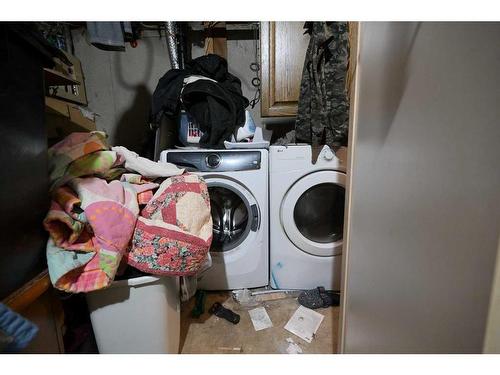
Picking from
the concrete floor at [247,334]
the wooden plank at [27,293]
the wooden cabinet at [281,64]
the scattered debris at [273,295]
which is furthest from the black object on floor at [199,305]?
the wooden cabinet at [281,64]

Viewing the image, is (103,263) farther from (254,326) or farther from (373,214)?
(254,326)

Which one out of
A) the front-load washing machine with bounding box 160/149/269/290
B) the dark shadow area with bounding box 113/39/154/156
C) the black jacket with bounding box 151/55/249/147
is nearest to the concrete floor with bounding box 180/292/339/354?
the front-load washing machine with bounding box 160/149/269/290

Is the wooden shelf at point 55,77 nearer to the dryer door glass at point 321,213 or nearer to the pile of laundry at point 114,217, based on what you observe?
the pile of laundry at point 114,217

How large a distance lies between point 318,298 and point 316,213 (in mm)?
465

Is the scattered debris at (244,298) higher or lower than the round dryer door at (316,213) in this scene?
lower

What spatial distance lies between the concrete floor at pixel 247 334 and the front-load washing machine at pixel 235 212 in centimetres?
16

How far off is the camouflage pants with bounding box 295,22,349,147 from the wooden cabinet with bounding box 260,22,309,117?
0.19m

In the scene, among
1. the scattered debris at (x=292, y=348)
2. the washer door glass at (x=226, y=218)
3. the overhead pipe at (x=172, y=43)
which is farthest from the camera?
the overhead pipe at (x=172, y=43)

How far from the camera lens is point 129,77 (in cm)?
197

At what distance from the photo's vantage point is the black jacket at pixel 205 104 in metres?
1.33

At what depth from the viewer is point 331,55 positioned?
1.06 meters

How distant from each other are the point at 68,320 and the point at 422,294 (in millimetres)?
1078

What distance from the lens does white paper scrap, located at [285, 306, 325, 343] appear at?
1.11 meters
